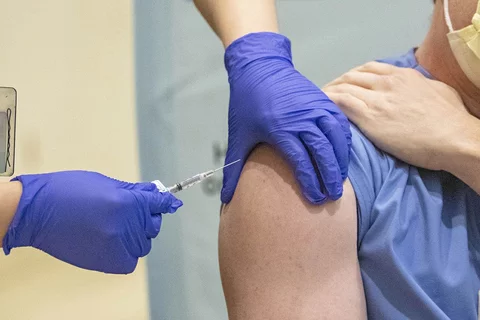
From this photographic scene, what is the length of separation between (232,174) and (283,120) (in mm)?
134

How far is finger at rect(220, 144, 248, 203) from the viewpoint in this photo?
93 cm

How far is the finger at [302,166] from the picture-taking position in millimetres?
825

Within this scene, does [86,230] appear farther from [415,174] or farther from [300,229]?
[415,174]

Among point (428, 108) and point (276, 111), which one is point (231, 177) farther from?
→ point (428, 108)

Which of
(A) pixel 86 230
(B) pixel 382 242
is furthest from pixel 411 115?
(A) pixel 86 230

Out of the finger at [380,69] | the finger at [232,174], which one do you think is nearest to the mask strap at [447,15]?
the finger at [380,69]

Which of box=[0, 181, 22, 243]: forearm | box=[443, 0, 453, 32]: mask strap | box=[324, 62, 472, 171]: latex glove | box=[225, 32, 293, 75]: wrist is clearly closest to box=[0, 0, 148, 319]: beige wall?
box=[0, 181, 22, 243]: forearm

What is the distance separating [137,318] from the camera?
1.75 meters

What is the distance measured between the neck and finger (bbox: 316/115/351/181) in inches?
9.7

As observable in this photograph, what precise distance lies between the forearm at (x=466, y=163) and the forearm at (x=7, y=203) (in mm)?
697

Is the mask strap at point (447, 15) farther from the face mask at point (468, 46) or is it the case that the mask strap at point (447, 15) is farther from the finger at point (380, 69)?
the finger at point (380, 69)

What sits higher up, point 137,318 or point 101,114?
point 101,114

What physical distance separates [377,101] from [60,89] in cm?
108

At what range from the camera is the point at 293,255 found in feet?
2.69
